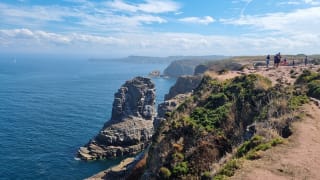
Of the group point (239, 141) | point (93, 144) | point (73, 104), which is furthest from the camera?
point (73, 104)

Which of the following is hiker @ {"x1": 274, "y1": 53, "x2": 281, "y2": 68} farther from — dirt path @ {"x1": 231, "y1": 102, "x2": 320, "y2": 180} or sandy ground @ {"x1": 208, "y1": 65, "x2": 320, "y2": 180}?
dirt path @ {"x1": 231, "y1": 102, "x2": 320, "y2": 180}

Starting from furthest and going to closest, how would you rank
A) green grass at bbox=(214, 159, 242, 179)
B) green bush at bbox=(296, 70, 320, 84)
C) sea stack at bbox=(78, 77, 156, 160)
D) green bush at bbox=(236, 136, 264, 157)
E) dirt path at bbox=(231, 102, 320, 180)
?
sea stack at bbox=(78, 77, 156, 160) → green bush at bbox=(296, 70, 320, 84) → green bush at bbox=(236, 136, 264, 157) → green grass at bbox=(214, 159, 242, 179) → dirt path at bbox=(231, 102, 320, 180)

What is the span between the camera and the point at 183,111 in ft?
137

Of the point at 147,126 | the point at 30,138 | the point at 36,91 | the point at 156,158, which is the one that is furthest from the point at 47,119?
the point at 156,158

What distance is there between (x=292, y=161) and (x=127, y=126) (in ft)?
253

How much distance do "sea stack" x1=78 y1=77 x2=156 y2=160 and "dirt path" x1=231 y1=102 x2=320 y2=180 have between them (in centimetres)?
6529

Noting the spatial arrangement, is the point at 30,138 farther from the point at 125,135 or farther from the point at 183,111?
the point at 183,111

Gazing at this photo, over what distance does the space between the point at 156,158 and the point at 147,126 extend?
226 feet

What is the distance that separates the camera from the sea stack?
8725cm

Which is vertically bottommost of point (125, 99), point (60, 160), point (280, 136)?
point (60, 160)

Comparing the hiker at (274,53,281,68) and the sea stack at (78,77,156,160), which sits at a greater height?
the hiker at (274,53,281,68)

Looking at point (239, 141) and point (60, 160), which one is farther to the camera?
point (60, 160)

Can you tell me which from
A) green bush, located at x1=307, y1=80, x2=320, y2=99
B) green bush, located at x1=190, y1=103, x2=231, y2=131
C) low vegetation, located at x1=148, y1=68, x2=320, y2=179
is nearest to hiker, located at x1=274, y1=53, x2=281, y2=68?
A: low vegetation, located at x1=148, y1=68, x2=320, y2=179

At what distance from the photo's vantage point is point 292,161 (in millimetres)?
20094
